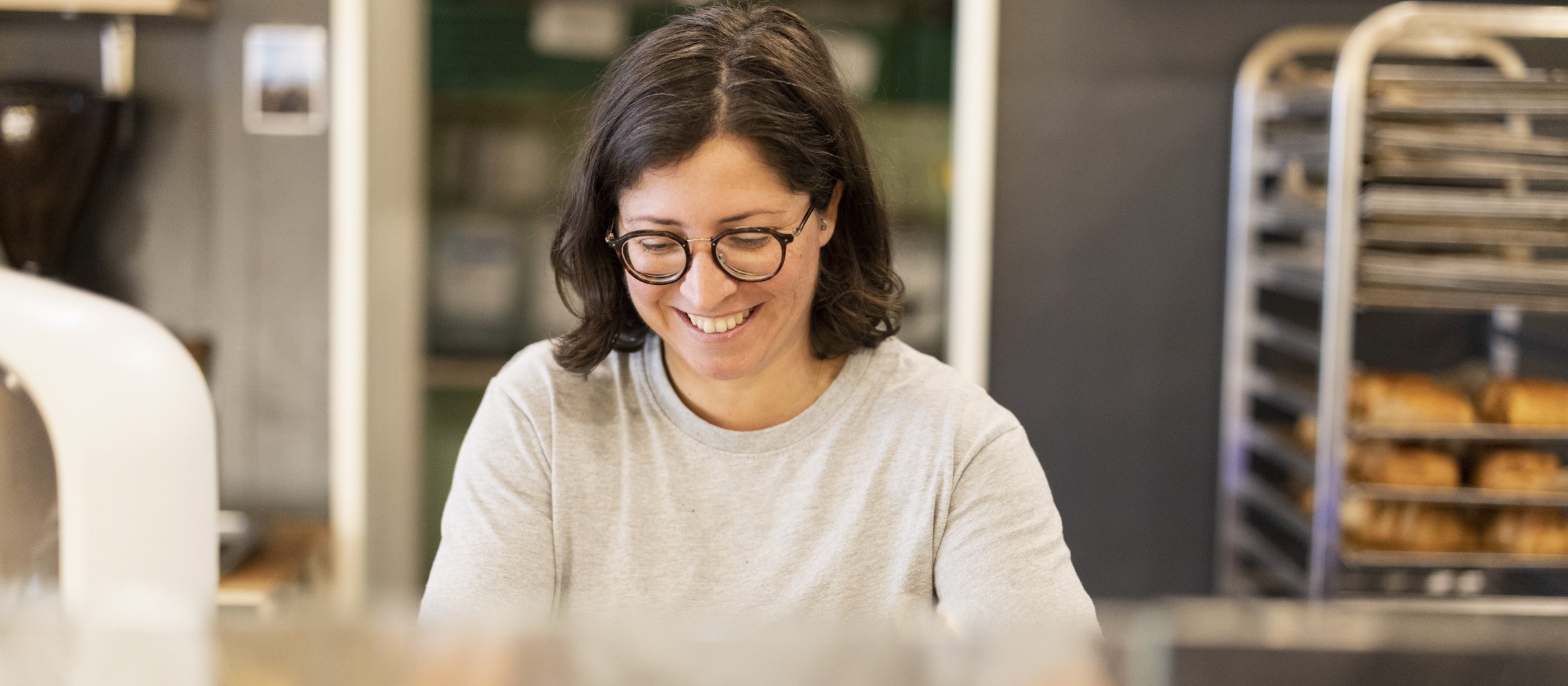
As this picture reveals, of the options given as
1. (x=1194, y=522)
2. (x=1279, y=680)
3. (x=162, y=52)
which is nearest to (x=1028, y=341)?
(x=1194, y=522)

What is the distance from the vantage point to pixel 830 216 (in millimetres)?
1299

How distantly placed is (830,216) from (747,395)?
0.20 meters

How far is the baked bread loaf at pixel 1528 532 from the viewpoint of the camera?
2.32 meters

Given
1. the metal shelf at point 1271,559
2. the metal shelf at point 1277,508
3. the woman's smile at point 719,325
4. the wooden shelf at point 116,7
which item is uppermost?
A: the wooden shelf at point 116,7

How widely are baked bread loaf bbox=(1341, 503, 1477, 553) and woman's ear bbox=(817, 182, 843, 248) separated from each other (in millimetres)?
1490

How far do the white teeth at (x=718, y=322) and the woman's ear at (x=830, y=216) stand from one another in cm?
12

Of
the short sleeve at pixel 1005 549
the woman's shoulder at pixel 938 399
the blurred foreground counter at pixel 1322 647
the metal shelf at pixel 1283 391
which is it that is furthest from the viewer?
the metal shelf at pixel 1283 391

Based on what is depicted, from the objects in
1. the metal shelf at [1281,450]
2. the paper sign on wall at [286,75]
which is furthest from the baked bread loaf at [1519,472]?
the paper sign on wall at [286,75]

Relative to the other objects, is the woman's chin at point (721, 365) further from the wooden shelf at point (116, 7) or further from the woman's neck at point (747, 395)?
the wooden shelf at point (116, 7)

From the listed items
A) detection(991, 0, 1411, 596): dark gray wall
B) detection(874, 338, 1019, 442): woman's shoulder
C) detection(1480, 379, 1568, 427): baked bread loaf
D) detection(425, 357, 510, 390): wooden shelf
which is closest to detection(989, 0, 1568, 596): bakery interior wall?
detection(991, 0, 1411, 596): dark gray wall

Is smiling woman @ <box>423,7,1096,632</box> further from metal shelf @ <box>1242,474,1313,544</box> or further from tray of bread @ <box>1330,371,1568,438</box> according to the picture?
metal shelf @ <box>1242,474,1313,544</box>

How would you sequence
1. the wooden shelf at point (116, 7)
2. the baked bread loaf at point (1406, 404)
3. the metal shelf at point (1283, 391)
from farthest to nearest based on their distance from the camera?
the wooden shelf at point (116, 7) → the metal shelf at point (1283, 391) → the baked bread loaf at point (1406, 404)

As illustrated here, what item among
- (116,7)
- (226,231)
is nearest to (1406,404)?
(226,231)

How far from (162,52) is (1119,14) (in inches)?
79.9
